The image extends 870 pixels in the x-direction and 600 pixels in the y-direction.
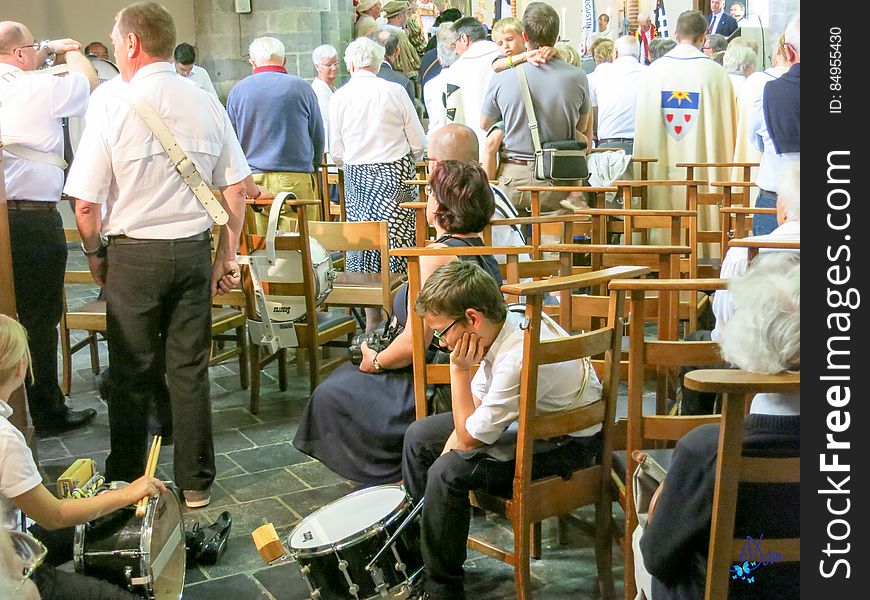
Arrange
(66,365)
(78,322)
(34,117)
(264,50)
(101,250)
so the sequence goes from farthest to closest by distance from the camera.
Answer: (264,50)
(66,365)
(78,322)
(34,117)
(101,250)

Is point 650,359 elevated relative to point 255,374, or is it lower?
elevated

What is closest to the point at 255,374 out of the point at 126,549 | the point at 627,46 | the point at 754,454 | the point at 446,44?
the point at 126,549

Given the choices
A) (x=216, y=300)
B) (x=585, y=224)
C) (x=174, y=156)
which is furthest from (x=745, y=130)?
(x=174, y=156)

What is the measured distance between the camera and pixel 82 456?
171 inches

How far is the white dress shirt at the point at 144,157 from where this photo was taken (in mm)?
3492

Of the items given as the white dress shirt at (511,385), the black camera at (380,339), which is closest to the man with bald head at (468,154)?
the black camera at (380,339)

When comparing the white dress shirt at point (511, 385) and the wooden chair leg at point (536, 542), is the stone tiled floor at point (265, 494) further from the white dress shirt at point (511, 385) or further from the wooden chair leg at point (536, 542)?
the white dress shirt at point (511, 385)

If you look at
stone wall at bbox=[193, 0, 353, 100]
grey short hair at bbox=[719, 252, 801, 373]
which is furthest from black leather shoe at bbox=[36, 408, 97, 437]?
stone wall at bbox=[193, 0, 353, 100]

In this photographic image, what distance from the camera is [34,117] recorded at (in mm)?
4184

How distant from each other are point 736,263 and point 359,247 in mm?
1863

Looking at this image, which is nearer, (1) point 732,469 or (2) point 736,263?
(1) point 732,469

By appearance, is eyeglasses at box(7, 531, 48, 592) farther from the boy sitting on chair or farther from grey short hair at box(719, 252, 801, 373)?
grey short hair at box(719, 252, 801, 373)

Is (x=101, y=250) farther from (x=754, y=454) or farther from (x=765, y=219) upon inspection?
(x=765, y=219)
